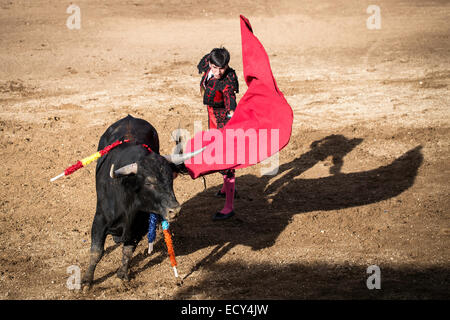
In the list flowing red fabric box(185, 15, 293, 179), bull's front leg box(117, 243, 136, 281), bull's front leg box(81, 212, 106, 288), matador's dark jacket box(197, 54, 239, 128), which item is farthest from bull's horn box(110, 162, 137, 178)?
matador's dark jacket box(197, 54, 239, 128)

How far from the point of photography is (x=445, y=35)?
16.0m

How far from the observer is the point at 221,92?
20.4 feet

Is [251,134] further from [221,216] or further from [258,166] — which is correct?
[258,166]

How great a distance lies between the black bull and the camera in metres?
4.50

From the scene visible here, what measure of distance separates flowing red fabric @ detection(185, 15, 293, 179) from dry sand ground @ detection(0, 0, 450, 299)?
1.19 m

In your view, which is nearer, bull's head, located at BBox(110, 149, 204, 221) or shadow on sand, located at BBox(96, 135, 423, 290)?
bull's head, located at BBox(110, 149, 204, 221)

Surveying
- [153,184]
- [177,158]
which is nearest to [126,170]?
[153,184]

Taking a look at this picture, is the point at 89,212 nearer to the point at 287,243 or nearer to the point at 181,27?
the point at 287,243

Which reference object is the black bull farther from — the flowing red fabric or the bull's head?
the flowing red fabric

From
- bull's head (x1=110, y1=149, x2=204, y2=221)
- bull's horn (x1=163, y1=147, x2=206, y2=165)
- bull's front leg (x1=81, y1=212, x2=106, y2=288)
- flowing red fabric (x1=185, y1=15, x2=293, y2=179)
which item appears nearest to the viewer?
bull's head (x1=110, y1=149, x2=204, y2=221)

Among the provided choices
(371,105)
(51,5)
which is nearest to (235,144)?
→ (371,105)

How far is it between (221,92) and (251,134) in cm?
111

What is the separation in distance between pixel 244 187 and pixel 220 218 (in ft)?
3.80

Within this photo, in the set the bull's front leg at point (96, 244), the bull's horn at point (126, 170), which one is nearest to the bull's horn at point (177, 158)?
the bull's horn at point (126, 170)
